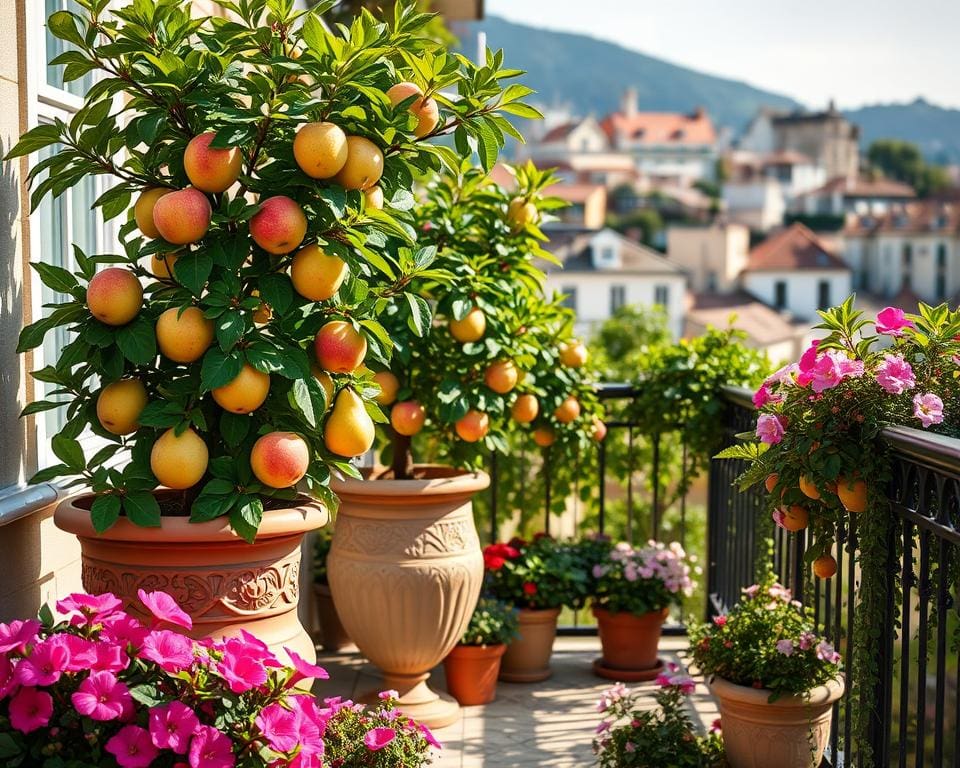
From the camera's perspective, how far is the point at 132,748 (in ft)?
6.34

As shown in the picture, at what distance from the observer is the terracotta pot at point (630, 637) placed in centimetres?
444

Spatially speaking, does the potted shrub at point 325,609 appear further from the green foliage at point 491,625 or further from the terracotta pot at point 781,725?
the terracotta pot at point 781,725

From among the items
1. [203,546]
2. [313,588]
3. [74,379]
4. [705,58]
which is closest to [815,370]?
[203,546]

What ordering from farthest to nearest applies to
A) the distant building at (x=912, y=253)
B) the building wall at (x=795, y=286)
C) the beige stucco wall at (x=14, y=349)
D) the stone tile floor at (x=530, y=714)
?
the distant building at (x=912, y=253), the building wall at (x=795, y=286), the stone tile floor at (x=530, y=714), the beige stucco wall at (x=14, y=349)

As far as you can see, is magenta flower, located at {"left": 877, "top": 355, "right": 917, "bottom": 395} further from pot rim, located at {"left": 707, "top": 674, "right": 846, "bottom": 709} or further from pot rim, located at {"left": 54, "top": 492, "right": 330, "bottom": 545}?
pot rim, located at {"left": 54, "top": 492, "right": 330, "bottom": 545}

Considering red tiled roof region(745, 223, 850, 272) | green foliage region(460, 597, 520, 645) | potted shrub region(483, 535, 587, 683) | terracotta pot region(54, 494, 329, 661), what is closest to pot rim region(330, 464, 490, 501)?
green foliage region(460, 597, 520, 645)

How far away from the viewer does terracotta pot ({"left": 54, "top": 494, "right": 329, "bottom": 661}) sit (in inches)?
96.6

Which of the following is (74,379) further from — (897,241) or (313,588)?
(897,241)

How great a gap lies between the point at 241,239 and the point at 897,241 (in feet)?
296

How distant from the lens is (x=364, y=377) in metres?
2.75

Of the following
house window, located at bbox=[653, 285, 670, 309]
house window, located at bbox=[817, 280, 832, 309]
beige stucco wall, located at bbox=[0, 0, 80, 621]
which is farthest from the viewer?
house window, located at bbox=[817, 280, 832, 309]

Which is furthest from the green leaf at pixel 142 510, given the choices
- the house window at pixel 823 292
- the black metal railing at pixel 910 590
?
the house window at pixel 823 292

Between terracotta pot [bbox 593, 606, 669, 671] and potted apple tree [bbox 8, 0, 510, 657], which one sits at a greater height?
potted apple tree [bbox 8, 0, 510, 657]

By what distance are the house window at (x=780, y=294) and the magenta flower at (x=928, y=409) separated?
2889 inches
